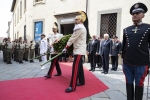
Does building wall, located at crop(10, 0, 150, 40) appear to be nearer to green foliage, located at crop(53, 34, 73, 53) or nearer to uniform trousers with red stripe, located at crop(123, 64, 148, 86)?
green foliage, located at crop(53, 34, 73, 53)

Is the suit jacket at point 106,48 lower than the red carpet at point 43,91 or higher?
higher

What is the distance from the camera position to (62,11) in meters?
13.8

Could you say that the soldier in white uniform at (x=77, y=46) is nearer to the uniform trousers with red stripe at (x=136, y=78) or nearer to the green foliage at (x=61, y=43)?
the green foliage at (x=61, y=43)

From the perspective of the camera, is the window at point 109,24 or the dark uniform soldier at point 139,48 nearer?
the dark uniform soldier at point 139,48

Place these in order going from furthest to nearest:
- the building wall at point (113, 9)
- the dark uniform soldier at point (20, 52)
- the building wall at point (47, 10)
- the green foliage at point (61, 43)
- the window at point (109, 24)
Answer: the building wall at point (47, 10) < the window at point (109, 24) < the dark uniform soldier at point (20, 52) < the building wall at point (113, 9) < the green foliage at point (61, 43)

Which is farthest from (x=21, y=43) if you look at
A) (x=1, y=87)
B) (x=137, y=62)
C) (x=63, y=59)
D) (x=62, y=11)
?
(x=137, y=62)

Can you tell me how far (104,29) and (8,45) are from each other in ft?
21.3

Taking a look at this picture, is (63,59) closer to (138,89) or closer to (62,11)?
(62,11)

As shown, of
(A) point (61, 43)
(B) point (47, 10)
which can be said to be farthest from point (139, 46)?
(B) point (47, 10)

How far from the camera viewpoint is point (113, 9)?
11312 mm

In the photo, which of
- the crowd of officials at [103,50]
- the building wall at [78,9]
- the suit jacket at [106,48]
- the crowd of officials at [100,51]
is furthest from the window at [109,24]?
the suit jacket at [106,48]

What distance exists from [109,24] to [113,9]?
3.43ft

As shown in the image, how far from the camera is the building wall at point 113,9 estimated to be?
10.7 m

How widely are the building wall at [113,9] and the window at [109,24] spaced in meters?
0.36
